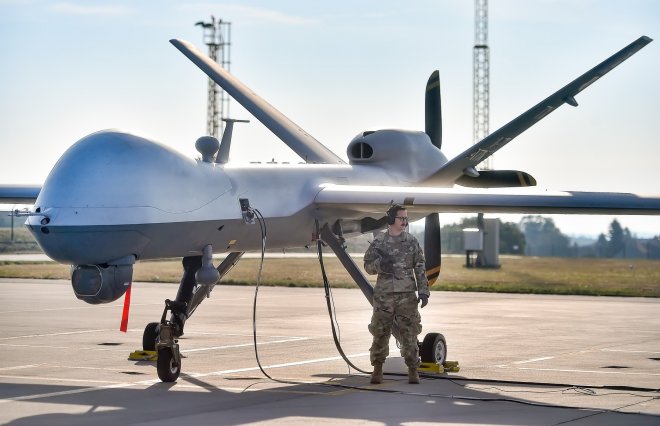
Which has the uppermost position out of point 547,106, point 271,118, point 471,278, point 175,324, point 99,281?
point 271,118

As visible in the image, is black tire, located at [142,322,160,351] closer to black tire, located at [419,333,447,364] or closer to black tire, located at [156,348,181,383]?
black tire, located at [156,348,181,383]

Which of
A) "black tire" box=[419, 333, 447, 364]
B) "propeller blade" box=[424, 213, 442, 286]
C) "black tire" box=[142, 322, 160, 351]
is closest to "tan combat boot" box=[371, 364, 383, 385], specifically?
"black tire" box=[419, 333, 447, 364]

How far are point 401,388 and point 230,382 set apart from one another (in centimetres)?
232

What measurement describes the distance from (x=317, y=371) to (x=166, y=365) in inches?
98.3

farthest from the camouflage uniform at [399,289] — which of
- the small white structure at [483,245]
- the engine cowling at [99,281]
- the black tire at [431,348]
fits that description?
the small white structure at [483,245]

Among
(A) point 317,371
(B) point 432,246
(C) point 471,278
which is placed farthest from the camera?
(C) point 471,278

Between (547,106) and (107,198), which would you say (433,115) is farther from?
(107,198)

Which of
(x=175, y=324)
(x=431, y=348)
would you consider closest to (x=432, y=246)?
(x=431, y=348)

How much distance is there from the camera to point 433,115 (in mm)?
22281

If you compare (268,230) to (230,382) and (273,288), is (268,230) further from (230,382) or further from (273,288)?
(273,288)

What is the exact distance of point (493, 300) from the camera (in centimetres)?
3359

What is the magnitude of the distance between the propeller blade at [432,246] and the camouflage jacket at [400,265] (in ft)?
15.6

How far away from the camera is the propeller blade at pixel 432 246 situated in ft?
65.1

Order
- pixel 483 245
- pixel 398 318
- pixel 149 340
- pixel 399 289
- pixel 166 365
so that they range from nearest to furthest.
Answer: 1. pixel 399 289
2. pixel 398 318
3. pixel 166 365
4. pixel 149 340
5. pixel 483 245
